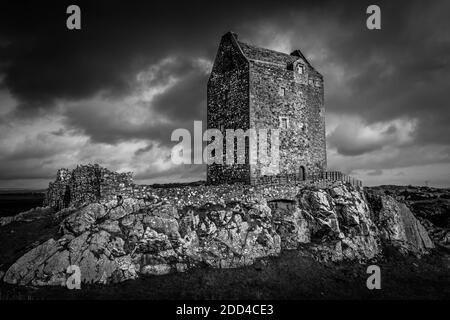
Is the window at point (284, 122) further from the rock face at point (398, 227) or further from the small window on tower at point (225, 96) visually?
the rock face at point (398, 227)

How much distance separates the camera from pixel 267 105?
105 feet

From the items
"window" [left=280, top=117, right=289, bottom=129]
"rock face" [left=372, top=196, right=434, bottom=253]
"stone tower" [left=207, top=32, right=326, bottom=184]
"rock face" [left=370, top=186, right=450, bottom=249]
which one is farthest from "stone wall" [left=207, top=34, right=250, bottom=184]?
"rock face" [left=370, top=186, right=450, bottom=249]

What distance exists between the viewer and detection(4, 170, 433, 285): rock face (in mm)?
18141

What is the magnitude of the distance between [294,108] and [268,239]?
55.9 feet

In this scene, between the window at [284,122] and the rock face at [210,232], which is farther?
the window at [284,122]

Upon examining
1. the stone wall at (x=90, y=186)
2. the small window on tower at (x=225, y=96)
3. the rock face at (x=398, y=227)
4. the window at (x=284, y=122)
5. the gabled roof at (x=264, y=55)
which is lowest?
the rock face at (x=398, y=227)

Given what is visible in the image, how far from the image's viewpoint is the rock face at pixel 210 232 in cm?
1814

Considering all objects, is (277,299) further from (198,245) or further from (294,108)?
(294,108)

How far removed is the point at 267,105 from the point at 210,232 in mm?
16286

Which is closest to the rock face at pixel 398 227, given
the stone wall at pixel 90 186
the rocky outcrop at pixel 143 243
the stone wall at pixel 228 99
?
the rocky outcrop at pixel 143 243

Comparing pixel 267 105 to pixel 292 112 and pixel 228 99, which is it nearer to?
pixel 292 112

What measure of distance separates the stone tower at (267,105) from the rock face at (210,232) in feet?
16.9

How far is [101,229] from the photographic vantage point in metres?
19.7
